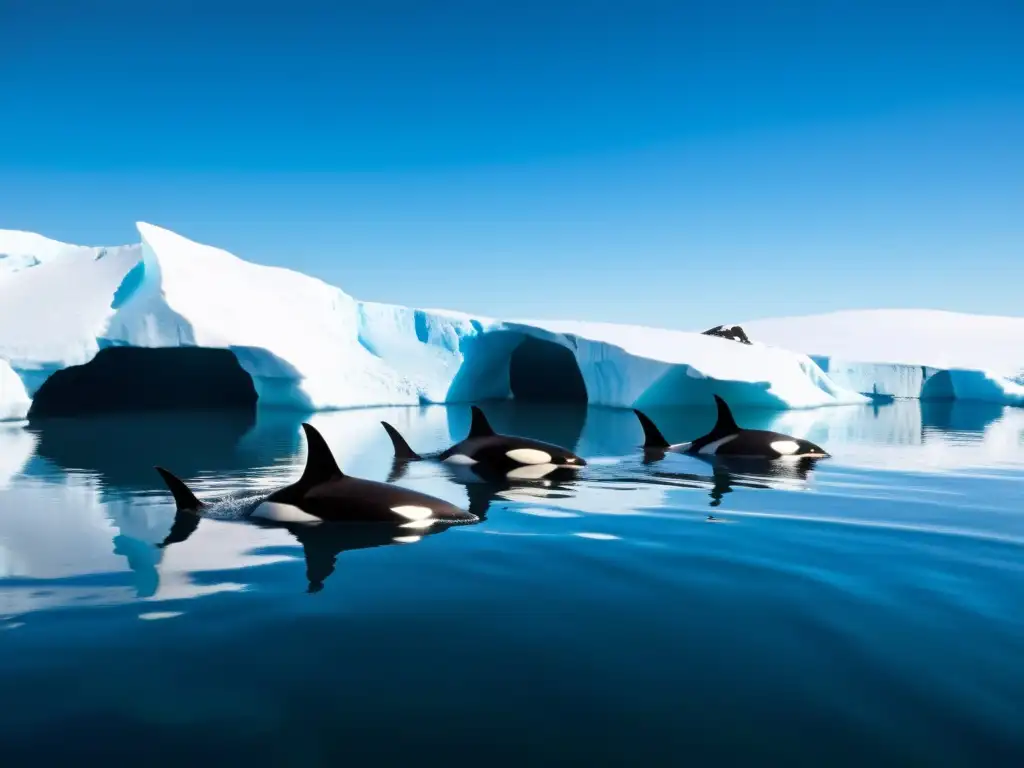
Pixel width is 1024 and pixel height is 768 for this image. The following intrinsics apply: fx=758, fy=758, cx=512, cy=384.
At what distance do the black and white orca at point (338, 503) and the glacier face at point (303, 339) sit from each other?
18.7 metres

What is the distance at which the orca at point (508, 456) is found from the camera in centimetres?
1048

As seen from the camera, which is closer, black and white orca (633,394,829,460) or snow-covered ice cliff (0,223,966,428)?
black and white orca (633,394,829,460)

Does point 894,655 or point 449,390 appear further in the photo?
point 449,390

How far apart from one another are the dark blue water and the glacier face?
682 inches

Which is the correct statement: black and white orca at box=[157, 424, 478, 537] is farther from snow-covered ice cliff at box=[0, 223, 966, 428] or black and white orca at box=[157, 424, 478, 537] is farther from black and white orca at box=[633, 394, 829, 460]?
snow-covered ice cliff at box=[0, 223, 966, 428]

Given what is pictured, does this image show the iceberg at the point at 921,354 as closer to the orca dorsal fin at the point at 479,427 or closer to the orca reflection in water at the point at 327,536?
the orca dorsal fin at the point at 479,427

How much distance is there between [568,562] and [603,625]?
137 cm

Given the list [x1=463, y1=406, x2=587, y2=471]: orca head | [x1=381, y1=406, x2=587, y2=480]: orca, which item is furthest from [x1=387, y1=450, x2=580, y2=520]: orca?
[x1=463, y1=406, x2=587, y2=471]: orca head

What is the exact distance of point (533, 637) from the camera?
4.17 metres

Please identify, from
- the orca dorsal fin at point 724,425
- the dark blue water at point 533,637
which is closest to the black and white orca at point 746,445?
the orca dorsal fin at point 724,425

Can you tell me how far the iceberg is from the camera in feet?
138

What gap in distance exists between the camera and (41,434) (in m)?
17.6

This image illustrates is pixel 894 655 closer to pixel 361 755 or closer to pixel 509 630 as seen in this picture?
pixel 509 630

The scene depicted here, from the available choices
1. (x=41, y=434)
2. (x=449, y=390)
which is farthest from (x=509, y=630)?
(x=449, y=390)
